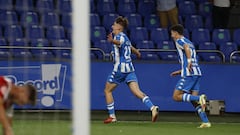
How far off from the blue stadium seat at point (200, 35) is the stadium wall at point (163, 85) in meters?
1.65

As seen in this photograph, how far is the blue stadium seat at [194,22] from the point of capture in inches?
647

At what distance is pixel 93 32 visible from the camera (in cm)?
1523

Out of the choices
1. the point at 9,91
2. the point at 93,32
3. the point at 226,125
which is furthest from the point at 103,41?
the point at 9,91

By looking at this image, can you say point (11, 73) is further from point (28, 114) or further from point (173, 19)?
point (173, 19)

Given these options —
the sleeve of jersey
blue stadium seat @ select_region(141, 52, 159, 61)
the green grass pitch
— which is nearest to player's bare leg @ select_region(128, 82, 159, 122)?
the green grass pitch

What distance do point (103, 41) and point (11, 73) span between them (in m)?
2.32

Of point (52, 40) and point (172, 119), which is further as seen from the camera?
point (172, 119)

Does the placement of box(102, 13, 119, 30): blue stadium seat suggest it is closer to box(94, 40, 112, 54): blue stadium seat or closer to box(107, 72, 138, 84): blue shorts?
box(94, 40, 112, 54): blue stadium seat

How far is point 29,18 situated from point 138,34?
3219mm

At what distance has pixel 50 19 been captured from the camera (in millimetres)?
12430

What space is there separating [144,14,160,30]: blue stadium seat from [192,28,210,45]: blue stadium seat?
3.30ft

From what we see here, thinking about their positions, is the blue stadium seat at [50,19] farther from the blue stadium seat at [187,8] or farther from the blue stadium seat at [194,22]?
the blue stadium seat at [187,8]

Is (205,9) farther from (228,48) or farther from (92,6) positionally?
(92,6)

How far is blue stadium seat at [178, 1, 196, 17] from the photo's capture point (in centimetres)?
1689
